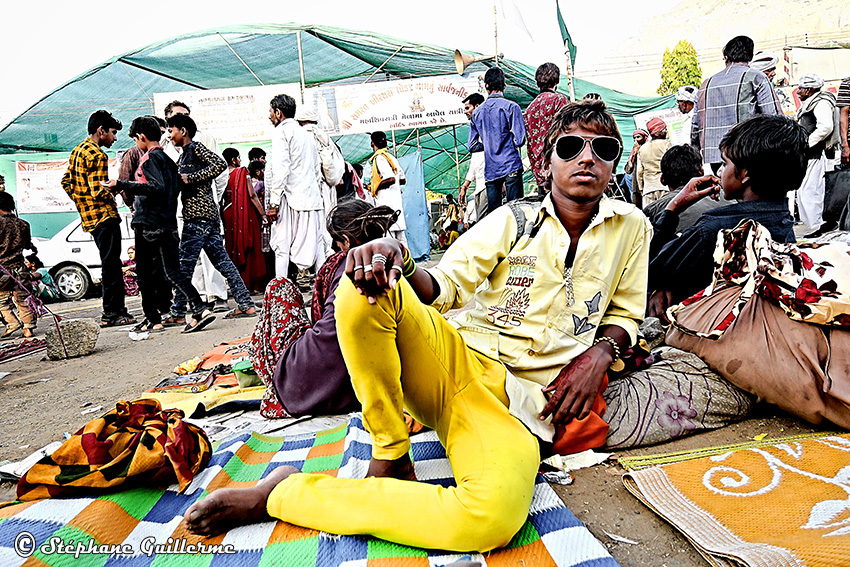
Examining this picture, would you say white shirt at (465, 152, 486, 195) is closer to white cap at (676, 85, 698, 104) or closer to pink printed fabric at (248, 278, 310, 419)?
white cap at (676, 85, 698, 104)

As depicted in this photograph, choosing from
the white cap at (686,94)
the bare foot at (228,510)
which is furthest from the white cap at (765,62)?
the bare foot at (228,510)

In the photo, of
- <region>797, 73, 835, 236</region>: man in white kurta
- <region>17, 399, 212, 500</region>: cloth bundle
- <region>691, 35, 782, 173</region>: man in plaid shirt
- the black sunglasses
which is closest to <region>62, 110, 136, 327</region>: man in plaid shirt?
<region>17, 399, 212, 500</region>: cloth bundle

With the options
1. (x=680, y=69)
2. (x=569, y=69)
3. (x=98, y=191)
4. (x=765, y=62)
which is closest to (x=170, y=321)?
(x=98, y=191)

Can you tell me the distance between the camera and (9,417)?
3.14 metres

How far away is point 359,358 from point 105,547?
94 centimetres

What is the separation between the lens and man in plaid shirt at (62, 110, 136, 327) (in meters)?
5.29

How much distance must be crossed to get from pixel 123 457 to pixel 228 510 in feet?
1.61

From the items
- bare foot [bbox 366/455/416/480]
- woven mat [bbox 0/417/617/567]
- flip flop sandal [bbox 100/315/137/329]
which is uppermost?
bare foot [bbox 366/455/416/480]

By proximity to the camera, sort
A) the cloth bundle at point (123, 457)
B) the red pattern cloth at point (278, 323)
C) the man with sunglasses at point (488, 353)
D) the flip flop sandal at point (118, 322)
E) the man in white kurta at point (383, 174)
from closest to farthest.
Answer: the man with sunglasses at point (488, 353)
the cloth bundle at point (123, 457)
the red pattern cloth at point (278, 323)
the flip flop sandal at point (118, 322)
the man in white kurta at point (383, 174)

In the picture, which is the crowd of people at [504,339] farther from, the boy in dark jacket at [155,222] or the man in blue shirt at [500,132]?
the boy in dark jacket at [155,222]

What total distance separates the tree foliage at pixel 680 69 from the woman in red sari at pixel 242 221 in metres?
34.0

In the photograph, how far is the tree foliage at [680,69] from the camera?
112ft

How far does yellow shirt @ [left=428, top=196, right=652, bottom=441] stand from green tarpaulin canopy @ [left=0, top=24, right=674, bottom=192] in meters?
9.43

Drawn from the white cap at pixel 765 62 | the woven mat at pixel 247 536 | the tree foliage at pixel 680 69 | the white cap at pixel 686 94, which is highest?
the tree foliage at pixel 680 69
